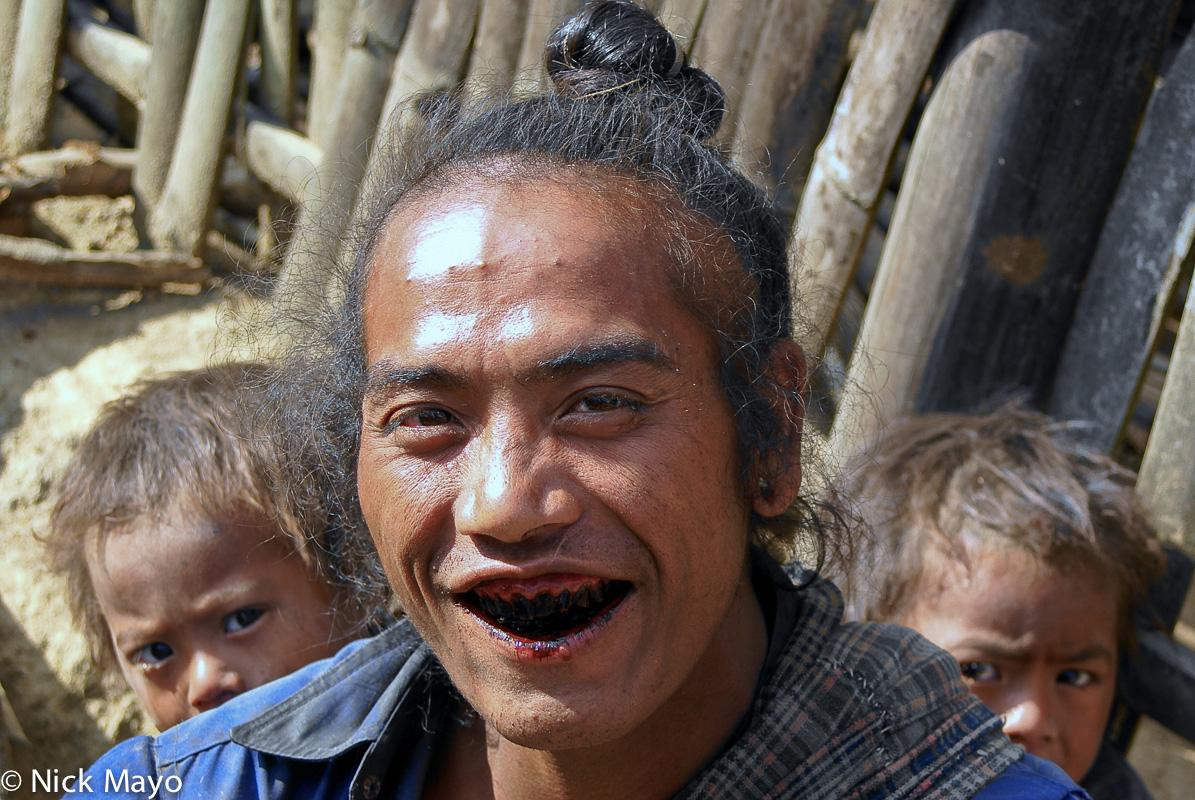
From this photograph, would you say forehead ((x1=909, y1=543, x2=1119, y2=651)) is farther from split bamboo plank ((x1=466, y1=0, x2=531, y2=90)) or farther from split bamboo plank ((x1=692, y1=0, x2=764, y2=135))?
split bamboo plank ((x1=466, y1=0, x2=531, y2=90))

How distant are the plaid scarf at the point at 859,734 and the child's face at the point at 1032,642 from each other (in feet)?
2.32

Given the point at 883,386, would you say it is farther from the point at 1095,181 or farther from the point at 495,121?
the point at 495,121

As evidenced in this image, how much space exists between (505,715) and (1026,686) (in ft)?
4.44

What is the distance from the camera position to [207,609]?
2.28 m

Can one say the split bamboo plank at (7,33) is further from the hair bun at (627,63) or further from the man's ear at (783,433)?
the man's ear at (783,433)

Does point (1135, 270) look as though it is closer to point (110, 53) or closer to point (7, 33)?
point (110, 53)

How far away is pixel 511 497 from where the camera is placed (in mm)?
1304

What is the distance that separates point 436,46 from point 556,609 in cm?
248

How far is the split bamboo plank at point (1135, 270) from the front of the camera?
7.83 ft

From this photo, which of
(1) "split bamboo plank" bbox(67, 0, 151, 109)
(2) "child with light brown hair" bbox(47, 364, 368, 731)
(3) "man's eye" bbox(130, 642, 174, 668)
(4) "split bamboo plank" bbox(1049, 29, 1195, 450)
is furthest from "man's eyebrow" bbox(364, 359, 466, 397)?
(1) "split bamboo plank" bbox(67, 0, 151, 109)

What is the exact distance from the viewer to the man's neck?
1.56 metres

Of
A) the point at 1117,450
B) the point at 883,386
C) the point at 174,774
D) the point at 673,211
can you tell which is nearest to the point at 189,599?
the point at 174,774

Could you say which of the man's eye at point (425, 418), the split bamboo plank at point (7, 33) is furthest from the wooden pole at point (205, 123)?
the man's eye at point (425, 418)

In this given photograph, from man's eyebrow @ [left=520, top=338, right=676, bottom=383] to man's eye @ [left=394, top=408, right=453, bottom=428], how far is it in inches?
6.1
